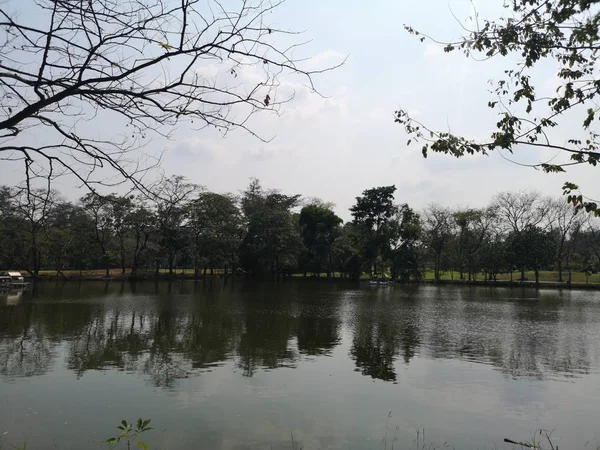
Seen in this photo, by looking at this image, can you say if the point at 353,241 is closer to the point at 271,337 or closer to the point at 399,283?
the point at 399,283

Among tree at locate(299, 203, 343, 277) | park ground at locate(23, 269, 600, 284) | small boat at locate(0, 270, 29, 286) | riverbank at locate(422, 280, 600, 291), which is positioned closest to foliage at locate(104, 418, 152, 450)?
small boat at locate(0, 270, 29, 286)

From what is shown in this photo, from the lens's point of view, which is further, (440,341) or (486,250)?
(486,250)

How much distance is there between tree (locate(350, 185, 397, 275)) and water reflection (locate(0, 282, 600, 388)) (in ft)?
83.3

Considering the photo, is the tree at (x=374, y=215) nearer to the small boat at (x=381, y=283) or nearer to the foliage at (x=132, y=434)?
the small boat at (x=381, y=283)

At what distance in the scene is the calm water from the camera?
6.47 m

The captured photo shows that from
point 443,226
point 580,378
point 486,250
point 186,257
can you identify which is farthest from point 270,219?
point 580,378

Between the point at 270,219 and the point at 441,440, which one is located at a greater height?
the point at 270,219

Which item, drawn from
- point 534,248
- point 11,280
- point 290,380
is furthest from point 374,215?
point 290,380

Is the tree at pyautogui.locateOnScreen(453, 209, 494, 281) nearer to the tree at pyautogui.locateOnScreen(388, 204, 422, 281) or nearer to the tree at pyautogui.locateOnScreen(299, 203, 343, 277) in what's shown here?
the tree at pyautogui.locateOnScreen(388, 204, 422, 281)

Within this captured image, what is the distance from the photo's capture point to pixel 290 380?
30.0ft

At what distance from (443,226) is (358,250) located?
409 inches

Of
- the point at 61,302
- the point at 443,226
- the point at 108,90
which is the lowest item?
the point at 61,302

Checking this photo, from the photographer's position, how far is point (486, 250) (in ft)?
156

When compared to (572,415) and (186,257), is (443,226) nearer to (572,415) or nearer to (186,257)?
(186,257)
